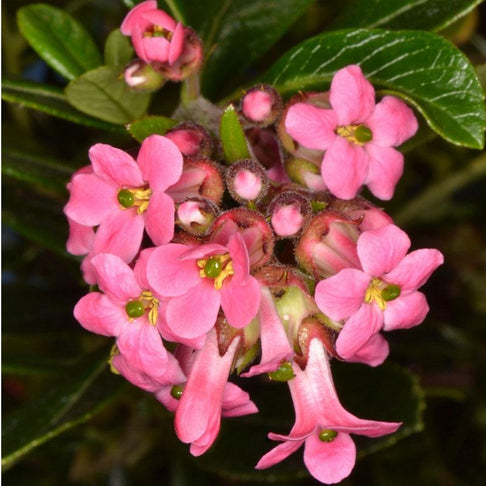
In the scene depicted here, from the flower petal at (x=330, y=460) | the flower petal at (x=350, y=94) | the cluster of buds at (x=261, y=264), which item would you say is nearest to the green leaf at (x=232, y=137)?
the cluster of buds at (x=261, y=264)

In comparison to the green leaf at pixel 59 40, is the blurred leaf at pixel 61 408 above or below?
below

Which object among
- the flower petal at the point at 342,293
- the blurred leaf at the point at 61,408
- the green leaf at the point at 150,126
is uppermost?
the flower petal at the point at 342,293

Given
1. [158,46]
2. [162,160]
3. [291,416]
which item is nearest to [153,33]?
[158,46]

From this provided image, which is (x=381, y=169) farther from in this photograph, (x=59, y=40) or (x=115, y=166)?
(x=59, y=40)

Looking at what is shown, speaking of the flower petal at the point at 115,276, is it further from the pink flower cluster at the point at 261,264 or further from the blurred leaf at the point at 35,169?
the blurred leaf at the point at 35,169

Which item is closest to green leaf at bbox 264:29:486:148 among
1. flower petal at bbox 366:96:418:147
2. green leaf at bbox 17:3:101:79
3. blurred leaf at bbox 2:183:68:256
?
flower petal at bbox 366:96:418:147

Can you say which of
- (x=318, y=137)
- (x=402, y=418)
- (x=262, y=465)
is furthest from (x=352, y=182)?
(x=402, y=418)
